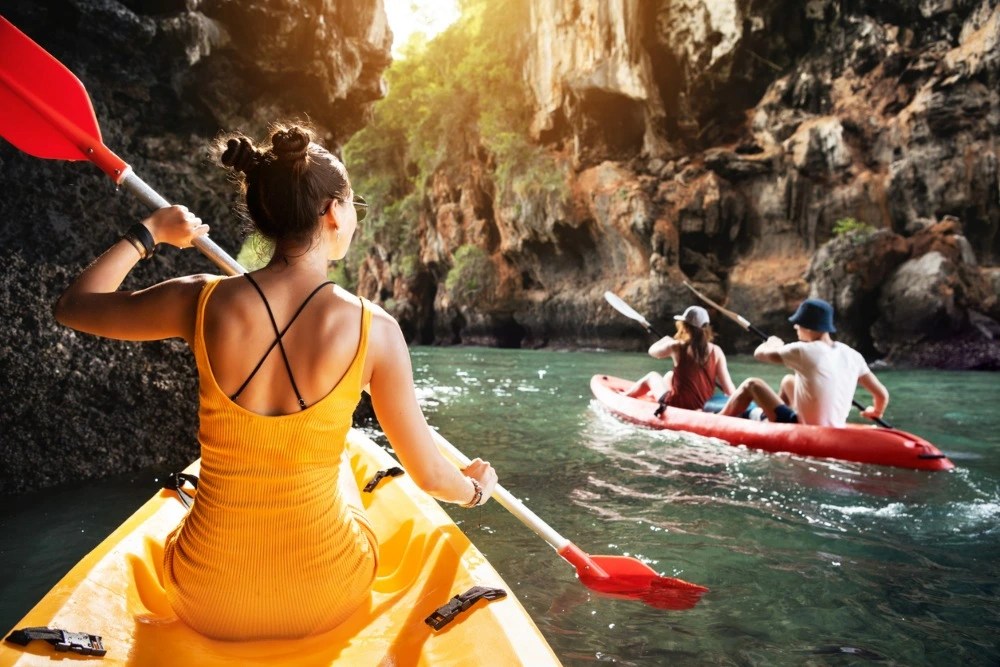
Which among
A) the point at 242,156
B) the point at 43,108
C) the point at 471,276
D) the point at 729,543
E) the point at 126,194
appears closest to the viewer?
the point at 242,156

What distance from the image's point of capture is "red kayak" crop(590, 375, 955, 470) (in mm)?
4410

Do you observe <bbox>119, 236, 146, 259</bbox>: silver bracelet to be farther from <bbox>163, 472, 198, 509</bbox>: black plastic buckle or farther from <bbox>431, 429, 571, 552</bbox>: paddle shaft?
<bbox>431, 429, 571, 552</bbox>: paddle shaft

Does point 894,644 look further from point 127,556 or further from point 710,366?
point 710,366

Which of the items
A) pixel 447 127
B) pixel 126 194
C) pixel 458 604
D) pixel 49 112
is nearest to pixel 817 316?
pixel 458 604

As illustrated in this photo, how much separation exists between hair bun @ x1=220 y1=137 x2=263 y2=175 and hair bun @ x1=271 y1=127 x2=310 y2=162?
6 cm

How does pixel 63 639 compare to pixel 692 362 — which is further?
pixel 692 362

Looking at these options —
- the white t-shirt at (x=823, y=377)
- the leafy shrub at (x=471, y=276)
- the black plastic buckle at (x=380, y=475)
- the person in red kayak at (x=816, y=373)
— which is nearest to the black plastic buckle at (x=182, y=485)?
the black plastic buckle at (x=380, y=475)

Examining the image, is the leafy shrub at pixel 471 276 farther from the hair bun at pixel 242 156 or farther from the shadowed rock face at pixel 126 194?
the hair bun at pixel 242 156

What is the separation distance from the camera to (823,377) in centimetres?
481

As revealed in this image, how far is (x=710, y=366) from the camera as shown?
6.21 metres

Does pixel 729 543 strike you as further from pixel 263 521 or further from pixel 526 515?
pixel 263 521

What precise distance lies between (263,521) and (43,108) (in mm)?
1860

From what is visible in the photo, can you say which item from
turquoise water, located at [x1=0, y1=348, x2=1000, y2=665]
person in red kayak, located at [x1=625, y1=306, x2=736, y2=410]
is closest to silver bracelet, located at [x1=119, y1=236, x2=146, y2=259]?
turquoise water, located at [x1=0, y1=348, x2=1000, y2=665]

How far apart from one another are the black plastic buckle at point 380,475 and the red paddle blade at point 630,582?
0.69 m
